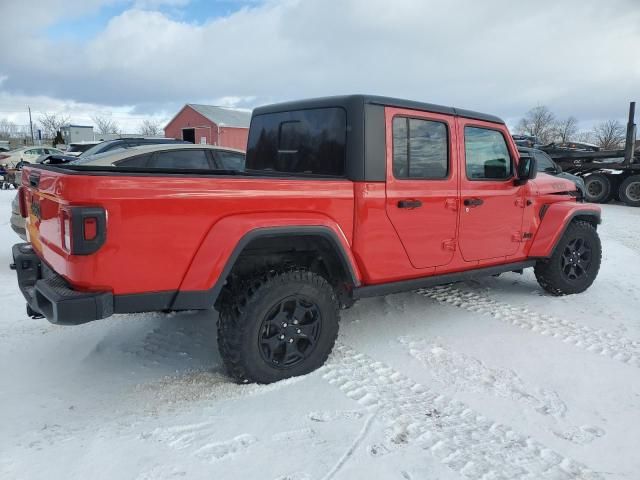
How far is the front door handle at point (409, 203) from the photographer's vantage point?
3517 millimetres

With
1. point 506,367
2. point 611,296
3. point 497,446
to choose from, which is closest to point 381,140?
point 506,367

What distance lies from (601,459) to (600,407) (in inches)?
23.1

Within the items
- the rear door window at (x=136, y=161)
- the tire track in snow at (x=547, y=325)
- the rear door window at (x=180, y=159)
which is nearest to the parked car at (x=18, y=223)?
the rear door window at (x=136, y=161)

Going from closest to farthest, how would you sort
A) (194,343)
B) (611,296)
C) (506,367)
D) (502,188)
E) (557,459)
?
(557,459)
(506,367)
(194,343)
(502,188)
(611,296)

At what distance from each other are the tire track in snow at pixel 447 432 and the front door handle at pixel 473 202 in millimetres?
1517

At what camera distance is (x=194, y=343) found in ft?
12.6

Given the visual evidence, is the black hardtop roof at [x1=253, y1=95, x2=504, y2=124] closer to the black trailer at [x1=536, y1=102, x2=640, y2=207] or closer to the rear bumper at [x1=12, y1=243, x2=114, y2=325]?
the rear bumper at [x1=12, y1=243, x2=114, y2=325]

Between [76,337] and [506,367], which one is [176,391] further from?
[506,367]

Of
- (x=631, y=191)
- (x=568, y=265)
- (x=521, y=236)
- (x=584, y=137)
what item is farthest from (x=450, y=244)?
(x=584, y=137)

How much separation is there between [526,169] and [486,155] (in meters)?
0.43

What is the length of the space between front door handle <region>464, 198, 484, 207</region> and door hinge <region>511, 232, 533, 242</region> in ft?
2.18

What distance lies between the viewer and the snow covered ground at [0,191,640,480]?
2.35 meters

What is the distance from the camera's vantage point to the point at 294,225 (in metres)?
3.00

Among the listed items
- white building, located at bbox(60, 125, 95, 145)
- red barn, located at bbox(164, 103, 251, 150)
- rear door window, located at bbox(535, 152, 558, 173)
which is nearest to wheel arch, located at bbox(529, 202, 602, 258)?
rear door window, located at bbox(535, 152, 558, 173)
